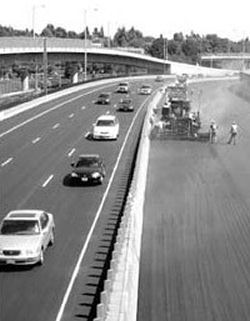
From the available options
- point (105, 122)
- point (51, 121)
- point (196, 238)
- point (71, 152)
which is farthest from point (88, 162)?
point (51, 121)

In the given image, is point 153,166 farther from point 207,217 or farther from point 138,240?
point 138,240

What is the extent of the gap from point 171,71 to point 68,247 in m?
159

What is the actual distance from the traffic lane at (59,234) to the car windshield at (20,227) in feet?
3.50

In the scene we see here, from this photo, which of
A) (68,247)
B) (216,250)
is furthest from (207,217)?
(68,247)

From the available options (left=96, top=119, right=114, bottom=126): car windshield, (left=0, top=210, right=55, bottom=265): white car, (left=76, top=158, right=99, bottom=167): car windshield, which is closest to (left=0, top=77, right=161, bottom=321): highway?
(left=0, top=210, right=55, bottom=265): white car

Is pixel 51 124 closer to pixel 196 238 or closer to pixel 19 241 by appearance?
pixel 196 238

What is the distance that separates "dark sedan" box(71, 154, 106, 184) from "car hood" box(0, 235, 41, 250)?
11930 millimetres

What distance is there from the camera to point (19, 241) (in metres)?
21.9

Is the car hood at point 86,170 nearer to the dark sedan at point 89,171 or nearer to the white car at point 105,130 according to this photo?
the dark sedan at point 89,171

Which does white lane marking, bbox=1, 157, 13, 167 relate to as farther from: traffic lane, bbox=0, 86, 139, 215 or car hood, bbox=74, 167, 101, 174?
car hood, bbox=74, 167, 101, 174

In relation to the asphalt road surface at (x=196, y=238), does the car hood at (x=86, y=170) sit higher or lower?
higher

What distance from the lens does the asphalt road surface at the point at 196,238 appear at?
1919cm

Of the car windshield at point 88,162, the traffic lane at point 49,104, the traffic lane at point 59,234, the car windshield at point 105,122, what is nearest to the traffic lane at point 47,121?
the traffic lane at point 49,104

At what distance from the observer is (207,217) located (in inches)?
1133
